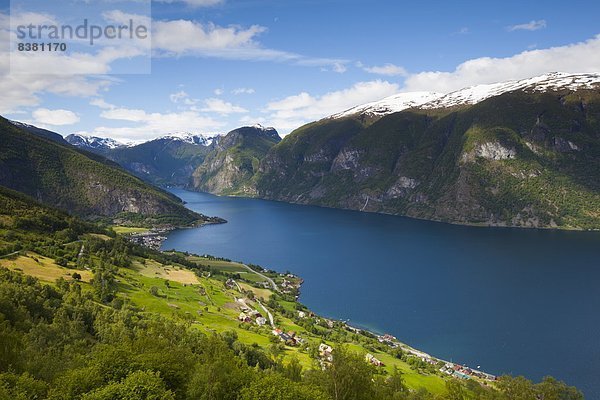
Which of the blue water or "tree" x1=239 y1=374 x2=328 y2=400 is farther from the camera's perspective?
the blue water

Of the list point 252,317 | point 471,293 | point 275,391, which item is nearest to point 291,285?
point 252,317

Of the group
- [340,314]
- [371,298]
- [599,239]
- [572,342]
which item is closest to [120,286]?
[340,314]

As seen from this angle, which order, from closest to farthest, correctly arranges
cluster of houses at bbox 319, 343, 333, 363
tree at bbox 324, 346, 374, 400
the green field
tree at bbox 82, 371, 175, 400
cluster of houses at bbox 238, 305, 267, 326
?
tree at bbox 82, 371, 175, 400 < tree at bbox 324, 346, 374, 400 < cluster of houses at bbox 319, 343, 333, 363 < the green field < cluster of houses at bbox 238, 305, 267, 326

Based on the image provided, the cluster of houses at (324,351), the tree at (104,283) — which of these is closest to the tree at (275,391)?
the cluster of houses at (324,351)

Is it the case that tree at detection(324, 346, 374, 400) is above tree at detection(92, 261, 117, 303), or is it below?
above

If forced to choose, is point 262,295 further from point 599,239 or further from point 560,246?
point 599,239

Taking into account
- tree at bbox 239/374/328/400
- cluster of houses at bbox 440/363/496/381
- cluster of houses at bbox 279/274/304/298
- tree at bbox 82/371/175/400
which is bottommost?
cluster of houses at bbox 440/363/496/381

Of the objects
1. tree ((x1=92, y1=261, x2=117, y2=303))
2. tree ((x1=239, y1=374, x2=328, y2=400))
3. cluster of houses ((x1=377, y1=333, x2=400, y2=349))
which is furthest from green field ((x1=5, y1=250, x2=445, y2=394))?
tree ((x1=239, y1=374, x2=328, y2=400))

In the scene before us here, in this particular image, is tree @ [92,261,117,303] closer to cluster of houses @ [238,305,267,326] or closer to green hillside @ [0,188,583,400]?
green hillside @ [0,188,583,400]
